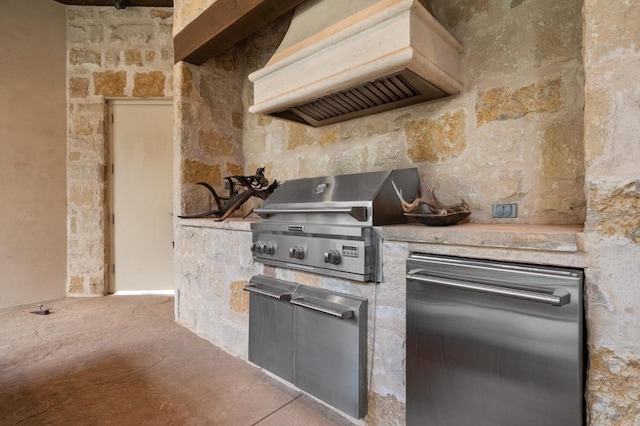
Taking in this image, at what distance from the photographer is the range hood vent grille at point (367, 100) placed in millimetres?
1654

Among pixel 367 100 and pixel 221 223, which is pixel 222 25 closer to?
pixel 367 100

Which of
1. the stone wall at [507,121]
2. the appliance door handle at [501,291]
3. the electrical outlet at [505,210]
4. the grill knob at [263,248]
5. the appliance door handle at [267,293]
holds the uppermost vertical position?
the stone wall at [507,121]

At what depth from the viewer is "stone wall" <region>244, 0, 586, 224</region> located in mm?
1459

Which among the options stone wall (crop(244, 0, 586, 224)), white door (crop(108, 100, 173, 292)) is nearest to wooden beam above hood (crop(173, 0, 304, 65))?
stone wall (crop(244, 0, 586, 224))

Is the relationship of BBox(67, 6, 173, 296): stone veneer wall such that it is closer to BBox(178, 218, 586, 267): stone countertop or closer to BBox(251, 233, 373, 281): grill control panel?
BBox(251, 233, 373, 281): grill control panel

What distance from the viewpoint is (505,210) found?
5.28 feet

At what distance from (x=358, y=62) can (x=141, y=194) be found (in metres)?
3.31

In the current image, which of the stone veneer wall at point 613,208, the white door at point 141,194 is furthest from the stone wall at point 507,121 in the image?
the white door at point 141,194


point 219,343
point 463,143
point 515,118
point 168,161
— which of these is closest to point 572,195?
point 515,118

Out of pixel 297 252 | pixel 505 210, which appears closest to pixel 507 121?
pixel 505 210

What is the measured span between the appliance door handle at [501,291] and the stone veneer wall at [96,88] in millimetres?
3715

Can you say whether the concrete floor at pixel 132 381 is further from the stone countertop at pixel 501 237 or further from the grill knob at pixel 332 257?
the stone countertop at pixel 501 237

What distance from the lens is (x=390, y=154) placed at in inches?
80.7

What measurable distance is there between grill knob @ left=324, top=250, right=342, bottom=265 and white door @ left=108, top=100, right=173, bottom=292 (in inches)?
116
